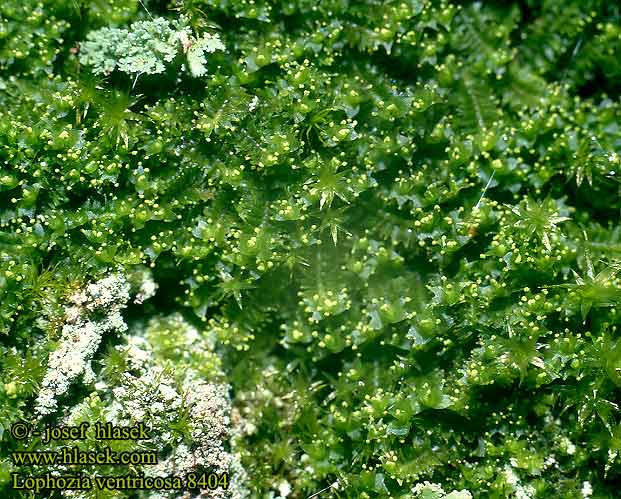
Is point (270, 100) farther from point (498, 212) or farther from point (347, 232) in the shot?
point (498, 212)

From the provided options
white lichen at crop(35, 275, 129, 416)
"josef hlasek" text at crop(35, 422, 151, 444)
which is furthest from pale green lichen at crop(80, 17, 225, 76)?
"josef hlasek" text at crop(35, 422, 151, 444)

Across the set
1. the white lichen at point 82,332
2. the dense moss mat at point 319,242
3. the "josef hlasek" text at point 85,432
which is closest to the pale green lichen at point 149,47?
the dense moss mat at point 319,242

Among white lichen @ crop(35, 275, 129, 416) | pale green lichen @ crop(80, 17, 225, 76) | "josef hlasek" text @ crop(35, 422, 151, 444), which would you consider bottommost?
"josef hlasek" text @ crop(35, 422, 151, 444)

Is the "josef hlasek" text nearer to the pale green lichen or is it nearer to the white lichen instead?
the white lichen

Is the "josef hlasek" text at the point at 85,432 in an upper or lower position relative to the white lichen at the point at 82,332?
lower

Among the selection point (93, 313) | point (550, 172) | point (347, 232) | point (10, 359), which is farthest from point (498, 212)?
point (10, 359)

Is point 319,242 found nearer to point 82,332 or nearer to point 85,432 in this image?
point 82,332

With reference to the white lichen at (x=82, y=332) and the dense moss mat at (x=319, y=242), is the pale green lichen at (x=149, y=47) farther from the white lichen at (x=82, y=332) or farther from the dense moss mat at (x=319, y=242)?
the white lichen at (x=82, y=332)

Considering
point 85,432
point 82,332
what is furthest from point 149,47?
point 85,432

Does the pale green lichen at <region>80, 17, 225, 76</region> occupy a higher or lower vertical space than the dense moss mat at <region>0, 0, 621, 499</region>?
higher
